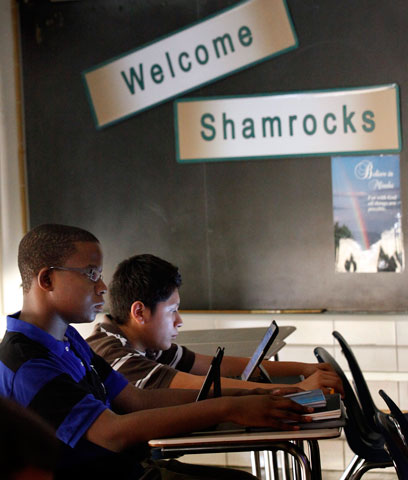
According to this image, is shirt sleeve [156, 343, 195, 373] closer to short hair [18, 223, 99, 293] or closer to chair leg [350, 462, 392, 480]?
chair leg [350, 462, 392, 480]

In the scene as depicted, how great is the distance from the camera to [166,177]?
412cm

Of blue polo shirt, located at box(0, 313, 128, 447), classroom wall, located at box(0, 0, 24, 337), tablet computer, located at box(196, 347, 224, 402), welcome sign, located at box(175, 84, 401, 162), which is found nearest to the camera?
blue polo shirt, located at box(0, 313, 128, 447)

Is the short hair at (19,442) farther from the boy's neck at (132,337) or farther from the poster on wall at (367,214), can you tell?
the poster on wall at (367,214)

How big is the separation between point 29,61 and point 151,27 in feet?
2.49

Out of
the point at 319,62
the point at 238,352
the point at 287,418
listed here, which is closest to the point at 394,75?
the point at 319,62

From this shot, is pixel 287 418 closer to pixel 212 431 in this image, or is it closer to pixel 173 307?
pixel 212 431

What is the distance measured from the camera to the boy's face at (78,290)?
5.79ft

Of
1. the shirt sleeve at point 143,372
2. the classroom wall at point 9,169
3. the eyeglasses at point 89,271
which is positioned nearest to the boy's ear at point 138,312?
the shirt sleeve at point 143,372

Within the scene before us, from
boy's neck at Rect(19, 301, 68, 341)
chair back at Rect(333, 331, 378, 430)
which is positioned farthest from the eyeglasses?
chair back at Rect(333, 331, 378, 430)

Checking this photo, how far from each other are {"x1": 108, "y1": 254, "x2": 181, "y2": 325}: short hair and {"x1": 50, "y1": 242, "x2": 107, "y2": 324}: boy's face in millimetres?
483

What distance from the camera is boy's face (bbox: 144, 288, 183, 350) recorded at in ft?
7.61

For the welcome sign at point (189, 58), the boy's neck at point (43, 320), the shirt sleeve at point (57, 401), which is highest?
the welcome sign at point (189, 58)

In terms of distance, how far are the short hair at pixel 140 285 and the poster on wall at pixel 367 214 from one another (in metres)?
1.70

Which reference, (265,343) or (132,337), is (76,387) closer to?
(265,343)
